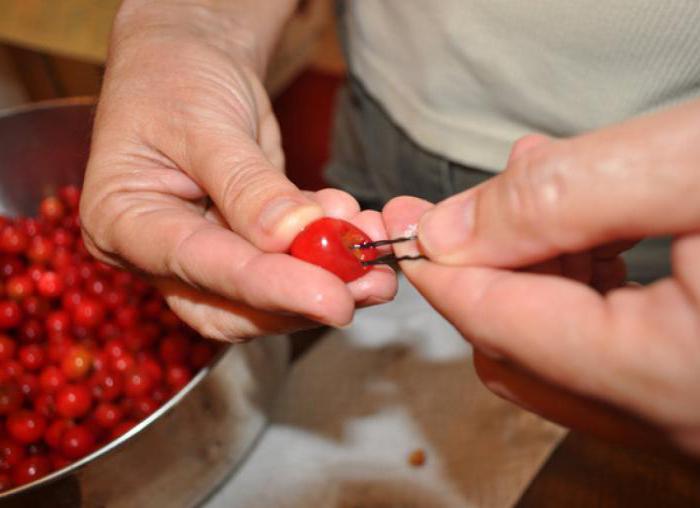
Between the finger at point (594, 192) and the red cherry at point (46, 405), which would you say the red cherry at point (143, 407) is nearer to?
the red cherry at point (46, 405)

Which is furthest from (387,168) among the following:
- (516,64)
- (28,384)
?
(28,384)

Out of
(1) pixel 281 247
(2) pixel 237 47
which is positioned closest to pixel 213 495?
(1) pixel 281 247

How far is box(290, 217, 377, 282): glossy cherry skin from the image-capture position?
1.71 ft

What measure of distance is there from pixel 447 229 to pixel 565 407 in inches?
6.1

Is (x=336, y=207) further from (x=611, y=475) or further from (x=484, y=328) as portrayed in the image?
(x=611, y=475)

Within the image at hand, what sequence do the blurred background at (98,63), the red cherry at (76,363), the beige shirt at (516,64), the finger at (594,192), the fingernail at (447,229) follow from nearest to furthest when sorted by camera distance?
the finger at (594,192) → the fingernail at (447,229) → the beige shirt at (516,64) → the red cherry at (76,363) → the blurred background at (98,63)

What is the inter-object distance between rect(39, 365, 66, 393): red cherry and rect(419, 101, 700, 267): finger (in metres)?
0.70

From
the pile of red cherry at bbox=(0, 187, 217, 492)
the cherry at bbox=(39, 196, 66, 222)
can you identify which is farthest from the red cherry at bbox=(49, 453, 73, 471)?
the cherry at bbox=(39, 196, 66, 222)

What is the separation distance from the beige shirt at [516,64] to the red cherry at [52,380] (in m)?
0.62

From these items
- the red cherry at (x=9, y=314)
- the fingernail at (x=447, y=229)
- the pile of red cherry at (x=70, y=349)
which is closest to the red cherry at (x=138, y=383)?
the pile of red cherry at (x=70, y=349)

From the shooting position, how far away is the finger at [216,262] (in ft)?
1.61

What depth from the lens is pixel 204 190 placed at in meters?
0.70

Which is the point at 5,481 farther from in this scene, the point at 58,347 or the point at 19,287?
the point at 19,287

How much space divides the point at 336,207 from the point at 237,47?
1.17 feet
